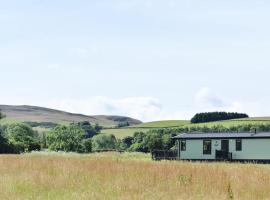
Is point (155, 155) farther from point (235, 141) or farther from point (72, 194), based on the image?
point (72, 194)

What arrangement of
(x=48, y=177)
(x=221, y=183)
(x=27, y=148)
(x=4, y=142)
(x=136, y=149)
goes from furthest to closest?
1. (x=136, y=149)
2. (x=27, y=148)
3. (x=4, y=142)
4. (x=48, y=177)
5. (x=221, y=183)

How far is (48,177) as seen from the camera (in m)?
14.7

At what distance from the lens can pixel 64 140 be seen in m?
82.5

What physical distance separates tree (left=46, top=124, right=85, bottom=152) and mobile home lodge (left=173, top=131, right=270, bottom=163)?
33283 mm

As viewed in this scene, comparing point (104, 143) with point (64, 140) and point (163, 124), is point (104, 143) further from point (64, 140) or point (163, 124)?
point (163, 124)

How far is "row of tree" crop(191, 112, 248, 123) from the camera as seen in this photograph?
124250 mm

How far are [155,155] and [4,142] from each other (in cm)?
2030

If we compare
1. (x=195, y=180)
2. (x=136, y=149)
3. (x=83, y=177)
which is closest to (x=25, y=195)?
(x=83, y=177)

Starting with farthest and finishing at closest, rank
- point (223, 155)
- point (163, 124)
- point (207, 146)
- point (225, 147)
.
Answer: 1. point (163, 124)
2. point (207, 146)
3. point (225, 147)
4. point (223, 155)

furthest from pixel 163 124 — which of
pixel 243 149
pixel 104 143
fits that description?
pixel 243 149

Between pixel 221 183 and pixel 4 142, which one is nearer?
pixel 221 183

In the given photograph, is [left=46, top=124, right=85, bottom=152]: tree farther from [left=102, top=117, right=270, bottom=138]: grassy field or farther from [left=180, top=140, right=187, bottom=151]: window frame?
[left=102, top=117, right=270, bottom=138]: grassy field

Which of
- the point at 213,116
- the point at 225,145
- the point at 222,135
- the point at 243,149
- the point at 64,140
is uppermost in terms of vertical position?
the point at 213,116

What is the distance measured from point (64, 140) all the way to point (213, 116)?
173 feet
